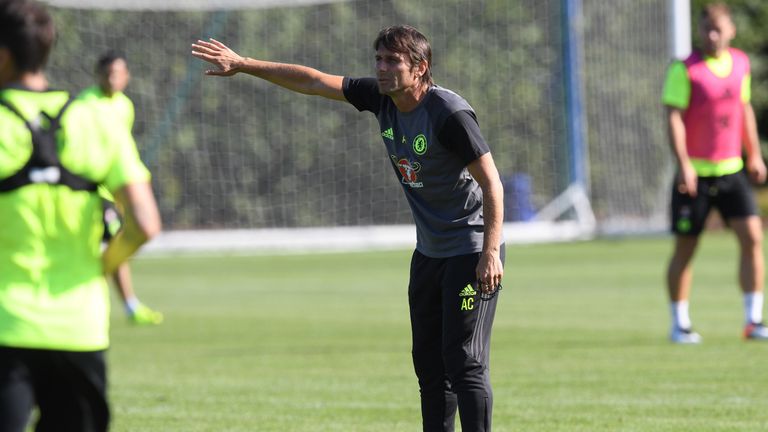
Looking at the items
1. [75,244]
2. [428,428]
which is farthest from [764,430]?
[75,244]

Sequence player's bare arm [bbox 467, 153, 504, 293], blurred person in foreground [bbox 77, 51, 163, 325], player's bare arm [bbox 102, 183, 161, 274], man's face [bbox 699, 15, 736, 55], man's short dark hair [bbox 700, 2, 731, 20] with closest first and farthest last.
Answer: player's bare arm [bbox 102, 183, 161, 274] < player's bare arm [bbox 467, 153, 504, 293] < man's short dark hair [bbox 700, 2, 731, 20] < man's face [bbox 699, 15, 736, 55] < blurred person in foreground [bbox 77, 51, 163, 325]

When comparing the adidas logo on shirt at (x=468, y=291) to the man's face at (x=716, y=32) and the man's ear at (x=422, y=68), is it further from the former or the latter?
the man's face at (x=716, y=32)

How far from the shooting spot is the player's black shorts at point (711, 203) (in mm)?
11992

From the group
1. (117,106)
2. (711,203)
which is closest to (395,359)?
(711,203)

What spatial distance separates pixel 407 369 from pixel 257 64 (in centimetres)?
431

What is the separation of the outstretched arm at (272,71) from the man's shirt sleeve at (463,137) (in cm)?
86

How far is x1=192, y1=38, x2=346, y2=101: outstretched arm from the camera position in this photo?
6730 millimetres

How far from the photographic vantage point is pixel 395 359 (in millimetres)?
11312

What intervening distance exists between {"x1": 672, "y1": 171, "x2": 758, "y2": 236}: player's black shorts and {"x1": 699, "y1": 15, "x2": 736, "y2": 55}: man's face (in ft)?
3.56

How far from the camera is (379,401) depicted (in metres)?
9.03

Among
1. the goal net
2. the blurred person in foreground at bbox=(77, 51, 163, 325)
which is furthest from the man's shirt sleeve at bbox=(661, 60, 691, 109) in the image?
the goal net

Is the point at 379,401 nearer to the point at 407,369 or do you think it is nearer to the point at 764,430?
the point at 407,369

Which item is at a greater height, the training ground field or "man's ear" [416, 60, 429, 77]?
"man's ear" [416, 60, 429, 77]

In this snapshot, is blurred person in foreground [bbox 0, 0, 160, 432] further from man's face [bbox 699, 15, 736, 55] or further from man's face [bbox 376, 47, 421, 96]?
man's face [bbox 699, 15, 736, 55]
